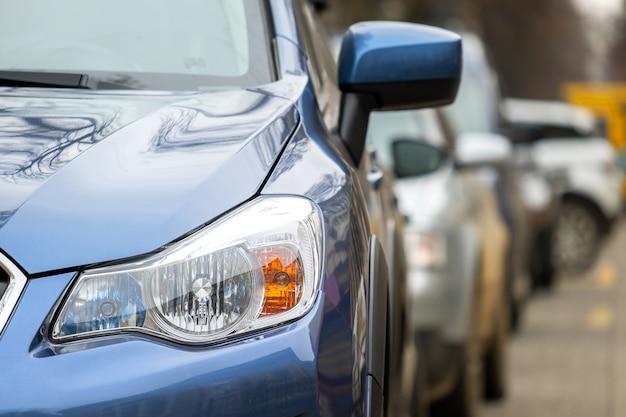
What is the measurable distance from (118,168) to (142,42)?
0.83 metres

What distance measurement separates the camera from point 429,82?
350cm

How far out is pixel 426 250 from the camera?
6.65 m

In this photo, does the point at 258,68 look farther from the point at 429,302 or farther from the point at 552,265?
the point at 552,265

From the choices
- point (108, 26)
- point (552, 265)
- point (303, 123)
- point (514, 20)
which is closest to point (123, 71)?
point (108, 26)

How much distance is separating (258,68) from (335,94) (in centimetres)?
57

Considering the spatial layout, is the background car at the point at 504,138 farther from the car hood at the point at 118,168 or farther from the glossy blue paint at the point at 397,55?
the car hood at the point at 118,168

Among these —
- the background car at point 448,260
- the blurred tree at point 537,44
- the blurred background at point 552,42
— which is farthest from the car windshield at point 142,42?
the blurred tree at point 537,44

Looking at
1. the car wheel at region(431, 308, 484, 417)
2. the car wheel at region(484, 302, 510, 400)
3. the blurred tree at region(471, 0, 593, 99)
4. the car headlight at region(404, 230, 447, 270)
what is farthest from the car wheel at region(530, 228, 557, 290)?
the blurred tree at region(471, 0, 593, 99)

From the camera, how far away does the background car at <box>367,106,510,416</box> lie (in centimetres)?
633

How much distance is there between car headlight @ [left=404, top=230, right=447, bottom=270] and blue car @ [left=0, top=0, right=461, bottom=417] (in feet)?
10.9

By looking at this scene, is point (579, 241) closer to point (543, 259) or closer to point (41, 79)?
point (543, 259)

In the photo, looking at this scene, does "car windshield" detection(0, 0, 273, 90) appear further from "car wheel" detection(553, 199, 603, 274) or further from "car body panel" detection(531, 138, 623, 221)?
"car body panel" detection(531, 138, 623, 221)

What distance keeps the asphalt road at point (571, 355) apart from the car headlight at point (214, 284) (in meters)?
4.68

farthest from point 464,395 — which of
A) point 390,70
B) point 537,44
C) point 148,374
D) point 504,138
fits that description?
point 537,44
